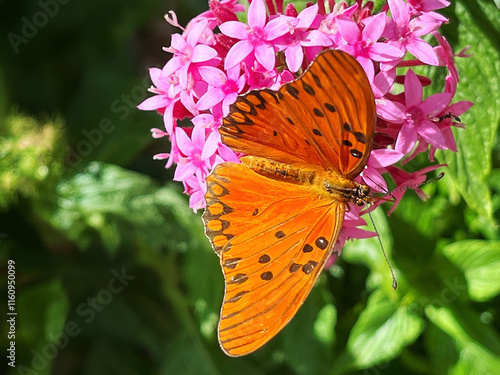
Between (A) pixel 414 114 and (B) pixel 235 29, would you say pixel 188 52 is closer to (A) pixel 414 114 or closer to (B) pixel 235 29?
(B) pixel 235 29

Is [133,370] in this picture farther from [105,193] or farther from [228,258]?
[228,258]

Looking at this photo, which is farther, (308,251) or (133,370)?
(133,370)

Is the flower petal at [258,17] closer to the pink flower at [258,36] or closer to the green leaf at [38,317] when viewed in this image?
the pink flower at [258,36]

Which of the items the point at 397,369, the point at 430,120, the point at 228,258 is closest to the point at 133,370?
the point at 397,369

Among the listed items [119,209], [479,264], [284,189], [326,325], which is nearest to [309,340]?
[326,325]

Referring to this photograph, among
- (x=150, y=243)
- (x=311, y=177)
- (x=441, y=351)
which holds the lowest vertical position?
(x=441, y=351)

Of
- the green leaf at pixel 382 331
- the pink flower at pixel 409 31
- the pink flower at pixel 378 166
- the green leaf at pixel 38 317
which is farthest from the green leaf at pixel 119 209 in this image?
the pink flower at pixel 409 31
